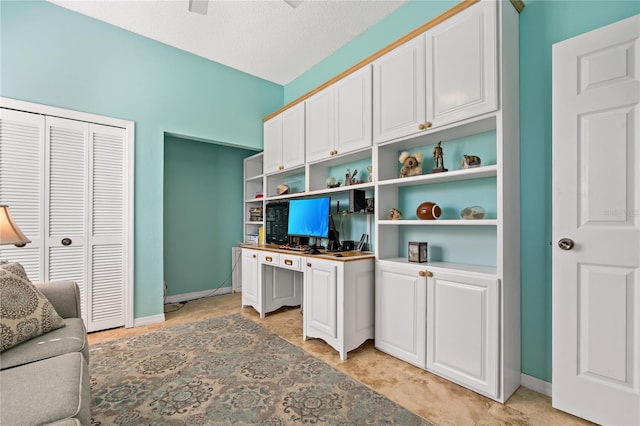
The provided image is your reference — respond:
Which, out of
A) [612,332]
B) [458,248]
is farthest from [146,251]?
[612,332]

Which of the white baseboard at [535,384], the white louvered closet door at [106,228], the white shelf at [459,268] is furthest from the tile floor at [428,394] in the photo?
the white shelf at [459,268]

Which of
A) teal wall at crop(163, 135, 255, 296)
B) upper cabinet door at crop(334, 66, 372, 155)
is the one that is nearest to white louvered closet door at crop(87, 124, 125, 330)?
teal wall at crop(163, 135, 255, 296)

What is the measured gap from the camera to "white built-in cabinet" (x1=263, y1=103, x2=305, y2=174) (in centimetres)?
333

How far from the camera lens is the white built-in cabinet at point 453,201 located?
1764 mm

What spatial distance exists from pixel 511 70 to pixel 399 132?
79 cm

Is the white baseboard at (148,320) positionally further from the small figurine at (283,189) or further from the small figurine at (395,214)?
the small figurine at (395,214)

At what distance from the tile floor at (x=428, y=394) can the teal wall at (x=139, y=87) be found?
4.52ft

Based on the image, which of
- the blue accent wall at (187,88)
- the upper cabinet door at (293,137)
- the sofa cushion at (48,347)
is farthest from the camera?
the upper cabinet door at (293,137)

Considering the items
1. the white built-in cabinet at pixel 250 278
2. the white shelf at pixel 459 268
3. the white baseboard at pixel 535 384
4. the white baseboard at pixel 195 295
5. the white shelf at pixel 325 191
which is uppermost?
the white shelf at pixel 325 191

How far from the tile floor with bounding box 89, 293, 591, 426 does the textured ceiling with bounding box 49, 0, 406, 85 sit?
2878 mm

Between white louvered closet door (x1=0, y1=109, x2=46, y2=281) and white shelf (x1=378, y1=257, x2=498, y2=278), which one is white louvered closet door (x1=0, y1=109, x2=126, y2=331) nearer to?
white louvered closet door (x1=0, y1=109, x2=46, y2=281)

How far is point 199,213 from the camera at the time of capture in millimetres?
4281

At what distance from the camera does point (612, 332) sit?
1496 mm

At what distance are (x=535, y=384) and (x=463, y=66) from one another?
6.94 ft
